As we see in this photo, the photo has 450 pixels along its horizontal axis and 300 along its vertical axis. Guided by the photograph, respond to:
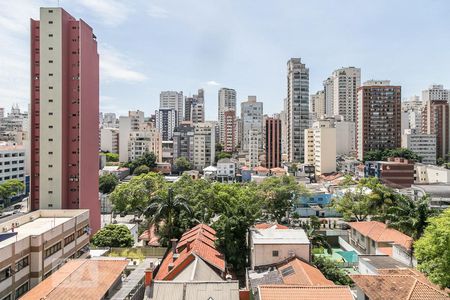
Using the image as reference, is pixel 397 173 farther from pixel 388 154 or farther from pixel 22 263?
pixel 22 263

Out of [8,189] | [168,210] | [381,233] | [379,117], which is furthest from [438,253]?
[379,117]

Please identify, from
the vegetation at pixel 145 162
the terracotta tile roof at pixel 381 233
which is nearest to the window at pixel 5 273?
the terracotta tile roof at pixel 381 233

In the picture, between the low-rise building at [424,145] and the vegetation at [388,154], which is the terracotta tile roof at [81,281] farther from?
the low-rise building at [424,145]

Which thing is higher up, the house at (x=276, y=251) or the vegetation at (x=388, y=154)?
the vegetation at (x=388, y=154)

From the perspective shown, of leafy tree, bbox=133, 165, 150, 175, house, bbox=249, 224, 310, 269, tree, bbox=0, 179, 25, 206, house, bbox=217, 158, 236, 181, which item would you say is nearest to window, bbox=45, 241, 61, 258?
house, bbox=249, 224, 310, 269

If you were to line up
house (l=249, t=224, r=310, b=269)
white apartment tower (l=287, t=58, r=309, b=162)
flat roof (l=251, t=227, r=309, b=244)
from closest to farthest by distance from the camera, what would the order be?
1. house (l=249, t=224, r=310, b=269)
2. flat roof (l=251, t=227, r=309, b=244)
3. white apartment tower (l=287, t=58, r=309, b=162)

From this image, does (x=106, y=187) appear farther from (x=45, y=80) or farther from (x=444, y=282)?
(x=444, y=282)

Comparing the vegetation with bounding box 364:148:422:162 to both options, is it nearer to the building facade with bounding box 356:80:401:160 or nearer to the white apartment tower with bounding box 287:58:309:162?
the building facade with bounding box 356:80:401:160
